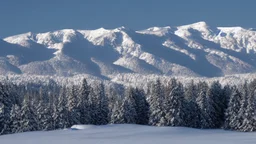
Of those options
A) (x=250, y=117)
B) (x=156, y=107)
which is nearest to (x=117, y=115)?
(x=156, y=107)

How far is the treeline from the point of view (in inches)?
2982

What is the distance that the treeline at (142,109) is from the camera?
249ft

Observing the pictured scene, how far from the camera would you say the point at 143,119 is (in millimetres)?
88250

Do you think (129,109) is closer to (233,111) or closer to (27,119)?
(233,111)

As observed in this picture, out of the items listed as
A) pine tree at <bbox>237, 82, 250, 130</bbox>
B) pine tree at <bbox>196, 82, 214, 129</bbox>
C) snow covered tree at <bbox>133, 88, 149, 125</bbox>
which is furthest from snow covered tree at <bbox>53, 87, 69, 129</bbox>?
pine tree at <bbox>237, 82, 250, 130</bbox>

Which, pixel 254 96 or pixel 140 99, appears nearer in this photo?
pixel 254 96

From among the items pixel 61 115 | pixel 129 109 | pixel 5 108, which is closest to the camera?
pixel 5 108

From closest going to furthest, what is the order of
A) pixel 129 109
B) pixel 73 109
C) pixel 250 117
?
1. pixel 250 117
2. pixel 73 109
3. pixel 129 109

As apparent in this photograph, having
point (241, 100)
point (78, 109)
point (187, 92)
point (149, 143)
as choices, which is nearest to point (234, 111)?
point (241, 100)

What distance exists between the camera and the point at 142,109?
291 feet

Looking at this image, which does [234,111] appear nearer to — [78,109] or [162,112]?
[162,112]

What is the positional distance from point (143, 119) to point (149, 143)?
49.6 m

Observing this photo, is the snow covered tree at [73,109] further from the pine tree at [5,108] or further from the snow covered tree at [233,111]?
the snow covered tree at [233,111]

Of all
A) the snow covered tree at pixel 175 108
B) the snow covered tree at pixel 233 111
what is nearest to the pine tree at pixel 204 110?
the snow covered tree at pixel 233 111
